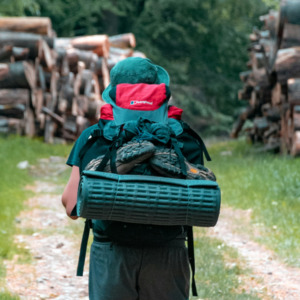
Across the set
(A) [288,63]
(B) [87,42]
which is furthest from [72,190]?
(B) [87,42]

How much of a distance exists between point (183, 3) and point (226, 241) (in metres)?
24.1

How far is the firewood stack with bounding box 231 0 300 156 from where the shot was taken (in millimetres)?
10227

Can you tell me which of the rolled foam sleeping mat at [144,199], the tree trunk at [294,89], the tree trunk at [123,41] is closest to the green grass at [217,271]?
the rolled foam sleeping mat at [144,199]

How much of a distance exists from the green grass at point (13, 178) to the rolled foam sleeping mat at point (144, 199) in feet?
7.50

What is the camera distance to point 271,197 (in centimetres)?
745

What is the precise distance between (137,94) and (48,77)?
1323 centimetres

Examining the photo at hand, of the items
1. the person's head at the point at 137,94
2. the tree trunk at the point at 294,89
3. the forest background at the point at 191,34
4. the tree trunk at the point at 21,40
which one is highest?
the person's head at the point at 137,94

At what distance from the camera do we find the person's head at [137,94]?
2.46m

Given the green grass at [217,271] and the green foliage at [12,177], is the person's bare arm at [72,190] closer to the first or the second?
the green grass at [217,271]

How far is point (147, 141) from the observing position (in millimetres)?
2320

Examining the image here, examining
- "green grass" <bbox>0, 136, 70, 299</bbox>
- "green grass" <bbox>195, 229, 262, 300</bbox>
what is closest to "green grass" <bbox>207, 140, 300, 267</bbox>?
"green grass" <bbox>195, 229, 262, 300</bbox>

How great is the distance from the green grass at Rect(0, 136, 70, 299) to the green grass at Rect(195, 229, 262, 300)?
1660 mm

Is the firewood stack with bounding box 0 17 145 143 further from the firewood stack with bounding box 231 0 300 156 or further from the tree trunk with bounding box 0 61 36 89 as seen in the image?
the firewood stack with bounding box 231 0 300 156

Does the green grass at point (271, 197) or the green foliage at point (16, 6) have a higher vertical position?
the green grass at point (271, 197)
